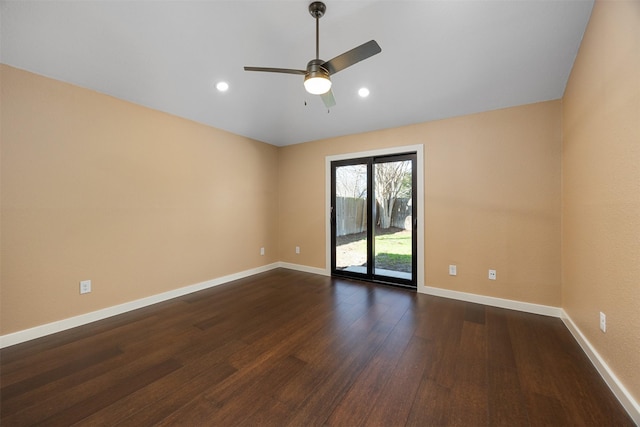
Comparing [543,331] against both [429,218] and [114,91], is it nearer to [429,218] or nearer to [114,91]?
[429,218]

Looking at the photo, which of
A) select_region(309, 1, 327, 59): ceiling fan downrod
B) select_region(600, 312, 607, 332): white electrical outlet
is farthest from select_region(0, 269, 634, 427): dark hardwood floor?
select_region(309, 1, 327, 59): ceiling fan downrod

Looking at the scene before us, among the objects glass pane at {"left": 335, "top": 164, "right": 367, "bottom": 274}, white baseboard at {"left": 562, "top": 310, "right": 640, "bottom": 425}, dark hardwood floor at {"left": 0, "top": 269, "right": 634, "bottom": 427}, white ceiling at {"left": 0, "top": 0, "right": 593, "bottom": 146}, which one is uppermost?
white ceiling at {"left": 0, "top": 0, "right": 593, "bottom": 146}

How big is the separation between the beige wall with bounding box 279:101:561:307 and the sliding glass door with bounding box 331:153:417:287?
258mm

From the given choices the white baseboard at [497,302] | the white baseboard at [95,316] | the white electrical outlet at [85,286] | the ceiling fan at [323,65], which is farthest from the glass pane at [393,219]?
the white electrical outlet at [85,286]

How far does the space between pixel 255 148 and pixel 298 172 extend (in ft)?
2.93

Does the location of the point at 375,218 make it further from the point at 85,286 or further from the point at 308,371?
the point at 85,286

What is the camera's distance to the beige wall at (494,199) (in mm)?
2697

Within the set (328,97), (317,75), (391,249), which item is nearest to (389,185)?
(391,249)

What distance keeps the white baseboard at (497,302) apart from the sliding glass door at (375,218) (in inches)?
12.9

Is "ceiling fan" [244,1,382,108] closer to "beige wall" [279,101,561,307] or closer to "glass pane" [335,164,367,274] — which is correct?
"beige wall" [279,101,561,307]

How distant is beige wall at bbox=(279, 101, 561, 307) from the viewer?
8.85 ft

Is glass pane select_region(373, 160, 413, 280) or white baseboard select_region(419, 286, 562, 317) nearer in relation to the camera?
white baseboard select_region(419, 286, 562, 317)

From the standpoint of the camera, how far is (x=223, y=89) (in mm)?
2928

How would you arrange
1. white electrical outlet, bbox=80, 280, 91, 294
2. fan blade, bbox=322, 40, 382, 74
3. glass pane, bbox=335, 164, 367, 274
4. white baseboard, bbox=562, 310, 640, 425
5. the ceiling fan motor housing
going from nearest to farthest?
white baseboard, bbox=562, 310, 640, 425 → fan blade, bbox=322, 40, 382, 74 → the ceiling fan motor housing → white electrical outlet, bbox=80, 280, 91, 294 → glass pane, bbox=335, 164, 367, 274
